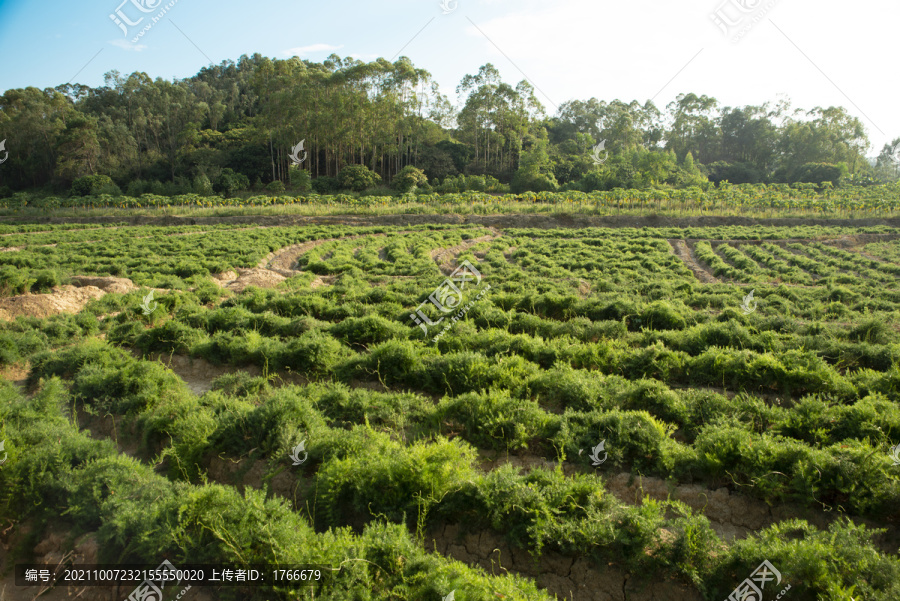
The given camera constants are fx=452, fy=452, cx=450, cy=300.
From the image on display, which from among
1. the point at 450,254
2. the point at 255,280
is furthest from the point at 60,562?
the point at 450,254

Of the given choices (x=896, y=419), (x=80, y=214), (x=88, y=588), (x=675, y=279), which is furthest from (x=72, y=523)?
(x=80, y=214)

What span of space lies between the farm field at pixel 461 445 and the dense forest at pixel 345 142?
144 feet

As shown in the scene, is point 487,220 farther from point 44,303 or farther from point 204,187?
point 204,187

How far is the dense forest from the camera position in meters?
54.0

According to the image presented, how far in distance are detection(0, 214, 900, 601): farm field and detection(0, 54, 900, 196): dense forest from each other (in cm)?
4404

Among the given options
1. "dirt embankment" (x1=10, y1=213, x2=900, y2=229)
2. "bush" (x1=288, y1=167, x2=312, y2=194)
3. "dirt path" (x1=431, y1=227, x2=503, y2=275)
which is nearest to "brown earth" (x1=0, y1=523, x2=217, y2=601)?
"dirt path" (x1=431, y1=227, x2=503, y2=275)

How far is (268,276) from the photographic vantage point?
1700cm

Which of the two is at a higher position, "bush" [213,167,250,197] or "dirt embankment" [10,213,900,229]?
"bush" [213,167,250,197]

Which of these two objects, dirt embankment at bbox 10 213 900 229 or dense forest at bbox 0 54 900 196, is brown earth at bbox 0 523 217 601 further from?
dense forest at bbox 0 54 900 196

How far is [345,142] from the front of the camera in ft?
190

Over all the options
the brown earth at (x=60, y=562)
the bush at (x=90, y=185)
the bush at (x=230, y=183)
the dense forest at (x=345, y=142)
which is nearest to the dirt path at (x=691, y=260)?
the brown earth at (x=60, y=562)

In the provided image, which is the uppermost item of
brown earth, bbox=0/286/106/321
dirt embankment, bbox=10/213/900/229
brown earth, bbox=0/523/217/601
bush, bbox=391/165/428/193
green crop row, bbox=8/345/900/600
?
bush, bbox=391/165/428/193

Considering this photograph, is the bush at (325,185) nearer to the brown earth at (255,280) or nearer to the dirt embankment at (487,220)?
the dirt embankment at (487,220)

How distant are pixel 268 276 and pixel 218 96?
81811 millimetres
